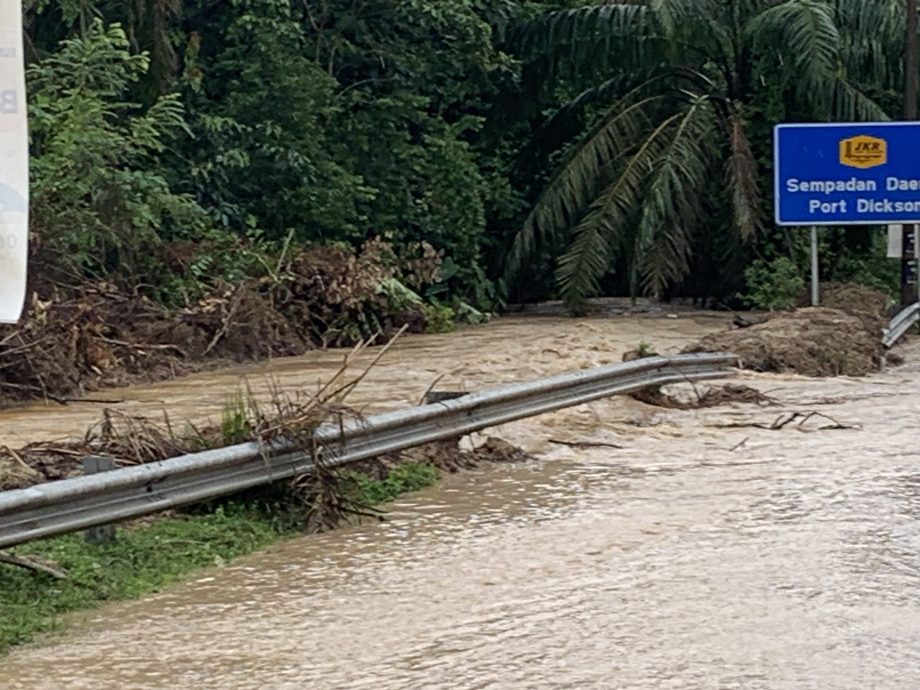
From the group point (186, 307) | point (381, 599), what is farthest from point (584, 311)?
point (381, 599)

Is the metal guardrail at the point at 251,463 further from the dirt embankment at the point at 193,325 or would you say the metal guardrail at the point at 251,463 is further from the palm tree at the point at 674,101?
the palm tree at the point at 674,101

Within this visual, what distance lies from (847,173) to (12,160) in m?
17.4

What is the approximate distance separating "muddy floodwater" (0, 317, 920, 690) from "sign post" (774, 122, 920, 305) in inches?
425

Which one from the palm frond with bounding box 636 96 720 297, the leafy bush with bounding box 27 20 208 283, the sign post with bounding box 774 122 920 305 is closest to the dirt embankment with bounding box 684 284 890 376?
the sign post with bounding box 774 122 920 305

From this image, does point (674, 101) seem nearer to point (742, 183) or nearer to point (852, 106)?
point (742, 183)

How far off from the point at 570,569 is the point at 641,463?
3.40 metres

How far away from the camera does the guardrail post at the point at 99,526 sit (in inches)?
295

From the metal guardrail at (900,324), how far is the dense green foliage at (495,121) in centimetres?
439

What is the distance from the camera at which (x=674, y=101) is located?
28.6 meters

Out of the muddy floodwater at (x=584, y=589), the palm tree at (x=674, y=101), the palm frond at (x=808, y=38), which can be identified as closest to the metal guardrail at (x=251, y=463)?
the muddy floodwater at (x=584, y=589)

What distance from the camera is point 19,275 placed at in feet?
22.6

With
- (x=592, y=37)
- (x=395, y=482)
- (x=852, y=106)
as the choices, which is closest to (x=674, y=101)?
(x=592, y=37)

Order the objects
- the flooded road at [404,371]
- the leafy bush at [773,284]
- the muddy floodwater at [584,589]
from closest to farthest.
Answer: the muddy floodwater at [584,589]
the flooded road at [404,371]
the leafy bush at [773,284]

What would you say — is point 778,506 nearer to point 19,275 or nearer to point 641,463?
point 641,463
